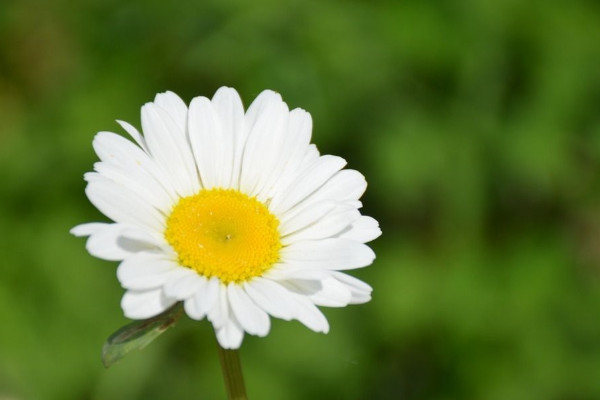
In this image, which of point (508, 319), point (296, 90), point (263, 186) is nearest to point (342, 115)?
point (296, 90)

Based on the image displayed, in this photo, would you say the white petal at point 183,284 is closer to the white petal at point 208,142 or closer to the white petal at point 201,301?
the white petal at point 201,301

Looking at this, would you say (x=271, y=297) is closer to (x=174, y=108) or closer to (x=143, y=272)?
(x=143, y=272)

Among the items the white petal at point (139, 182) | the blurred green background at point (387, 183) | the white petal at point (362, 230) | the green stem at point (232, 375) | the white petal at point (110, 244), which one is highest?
the blurred green background at point (387, 183)

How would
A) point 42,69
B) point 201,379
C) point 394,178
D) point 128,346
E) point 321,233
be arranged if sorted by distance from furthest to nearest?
point 42,69
point 394,178
point 201,379
point 321,233
point 128,346

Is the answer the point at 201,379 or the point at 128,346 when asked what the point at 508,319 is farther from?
the point at 128,346

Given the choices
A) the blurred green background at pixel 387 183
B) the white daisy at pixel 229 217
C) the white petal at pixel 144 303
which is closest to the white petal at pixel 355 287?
the white daisy at pixel 229 217

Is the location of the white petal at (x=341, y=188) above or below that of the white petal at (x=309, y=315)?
above
